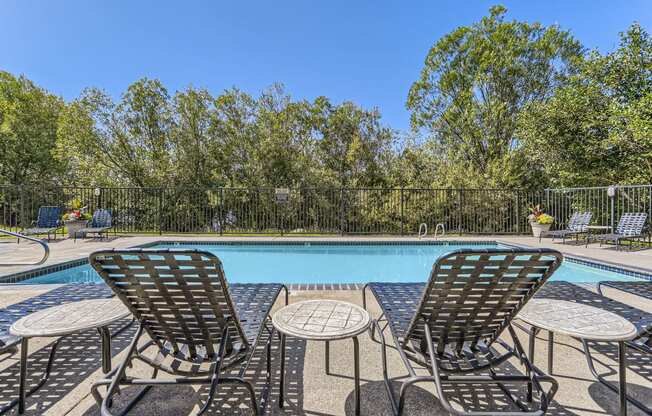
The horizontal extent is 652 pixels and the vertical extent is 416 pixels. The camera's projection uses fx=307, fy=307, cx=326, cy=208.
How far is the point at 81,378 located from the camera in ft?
6.05

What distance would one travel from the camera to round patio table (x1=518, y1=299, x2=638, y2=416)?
1446 millimetres

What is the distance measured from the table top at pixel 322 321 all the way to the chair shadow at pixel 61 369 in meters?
1.28

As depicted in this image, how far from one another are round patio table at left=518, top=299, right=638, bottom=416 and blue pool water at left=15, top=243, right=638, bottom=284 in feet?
13.5

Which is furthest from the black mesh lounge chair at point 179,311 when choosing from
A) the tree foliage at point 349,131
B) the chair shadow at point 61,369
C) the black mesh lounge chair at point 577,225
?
the tree foliage at point 349,131

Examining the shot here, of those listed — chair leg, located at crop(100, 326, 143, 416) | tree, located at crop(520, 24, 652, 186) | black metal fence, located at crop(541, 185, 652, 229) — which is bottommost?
chair leg, located at crop(100, 326, 143, 416)

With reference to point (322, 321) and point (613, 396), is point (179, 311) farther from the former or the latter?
point (613, 396)

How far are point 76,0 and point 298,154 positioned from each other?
9112 mm

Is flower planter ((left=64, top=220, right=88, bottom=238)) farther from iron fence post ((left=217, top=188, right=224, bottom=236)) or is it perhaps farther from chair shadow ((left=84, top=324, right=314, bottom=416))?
chair shadow ((left=84, top=324, right=314, bottom=416))

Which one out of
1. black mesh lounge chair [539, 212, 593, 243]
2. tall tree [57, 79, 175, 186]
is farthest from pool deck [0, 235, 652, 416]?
tall tree [57, 79, 175, 186]

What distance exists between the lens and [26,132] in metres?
16.3

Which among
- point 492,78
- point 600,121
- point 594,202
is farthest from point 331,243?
point 492,78

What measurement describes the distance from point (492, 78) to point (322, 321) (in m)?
15.1

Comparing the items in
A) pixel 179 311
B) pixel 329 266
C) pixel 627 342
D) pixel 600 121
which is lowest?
pixel 329 266

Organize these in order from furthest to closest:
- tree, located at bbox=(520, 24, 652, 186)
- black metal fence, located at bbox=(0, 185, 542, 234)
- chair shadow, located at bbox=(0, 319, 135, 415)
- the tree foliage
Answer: the tree foliage
black metal fence, located at bbox=(0, 185, 542, 234)
tree, located at bbox=(520, 24, 652, 186)
chair shadow, located at bbox=(0, 319, 135, 415)
